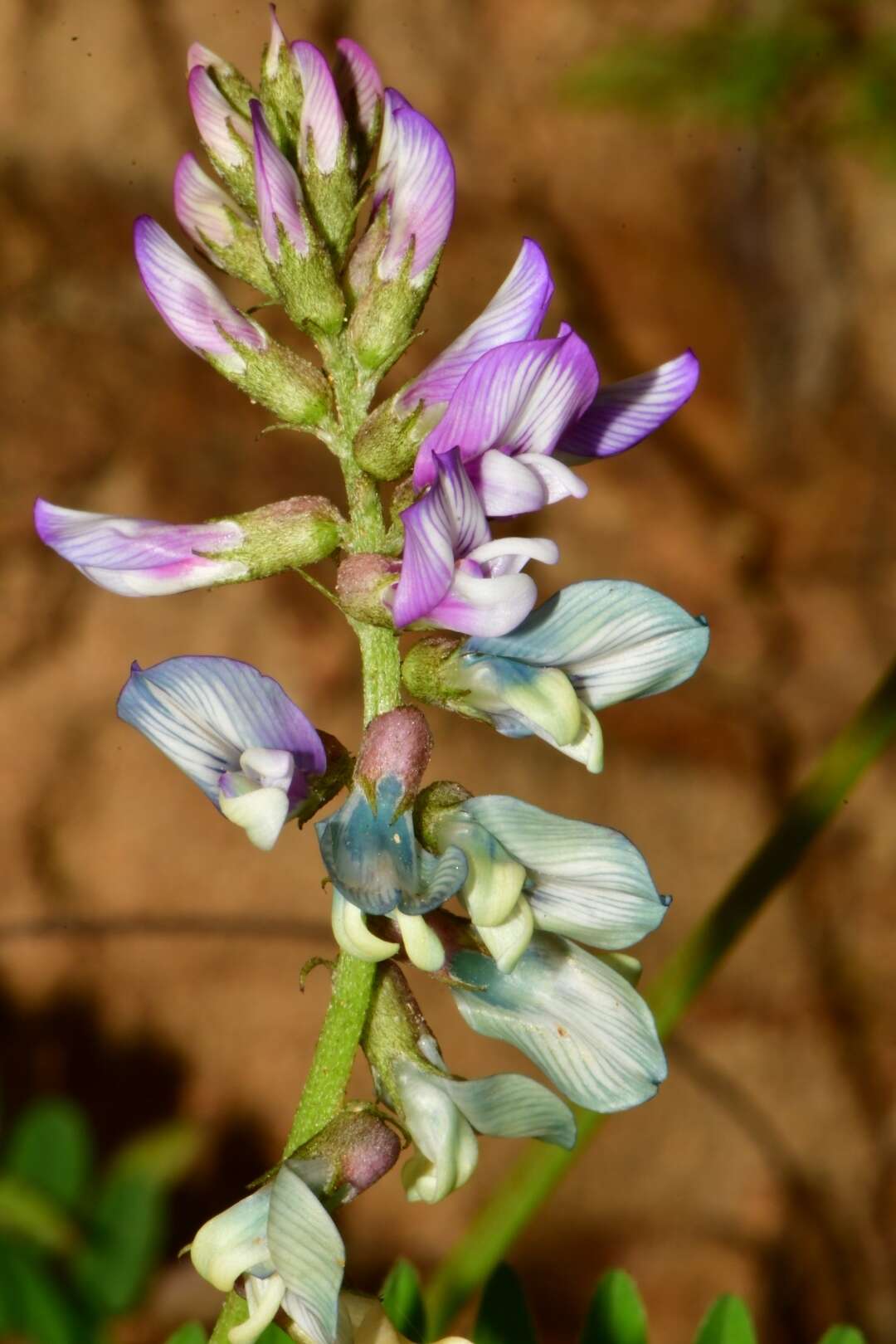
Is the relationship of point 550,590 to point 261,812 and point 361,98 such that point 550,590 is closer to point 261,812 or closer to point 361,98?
point 361,98

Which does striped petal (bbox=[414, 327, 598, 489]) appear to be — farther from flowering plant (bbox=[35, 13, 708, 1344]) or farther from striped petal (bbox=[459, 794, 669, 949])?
striped petal (bbox=[459, 794, 669, 949])

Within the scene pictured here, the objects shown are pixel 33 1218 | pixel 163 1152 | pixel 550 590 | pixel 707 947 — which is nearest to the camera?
pixel 707 947

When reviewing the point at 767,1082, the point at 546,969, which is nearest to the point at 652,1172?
the point at 767,1082

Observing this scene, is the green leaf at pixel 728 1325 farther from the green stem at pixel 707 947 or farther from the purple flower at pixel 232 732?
the purple flower at pixel 232 732

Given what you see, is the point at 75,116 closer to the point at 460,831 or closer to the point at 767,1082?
the point at 767,1082

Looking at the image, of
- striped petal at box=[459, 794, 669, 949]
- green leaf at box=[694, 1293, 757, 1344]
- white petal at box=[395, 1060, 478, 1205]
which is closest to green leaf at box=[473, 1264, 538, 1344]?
green leaf at box=[694, 1293, 757, 1344]

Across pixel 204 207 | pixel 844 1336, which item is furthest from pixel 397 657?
pixel 844 1336
